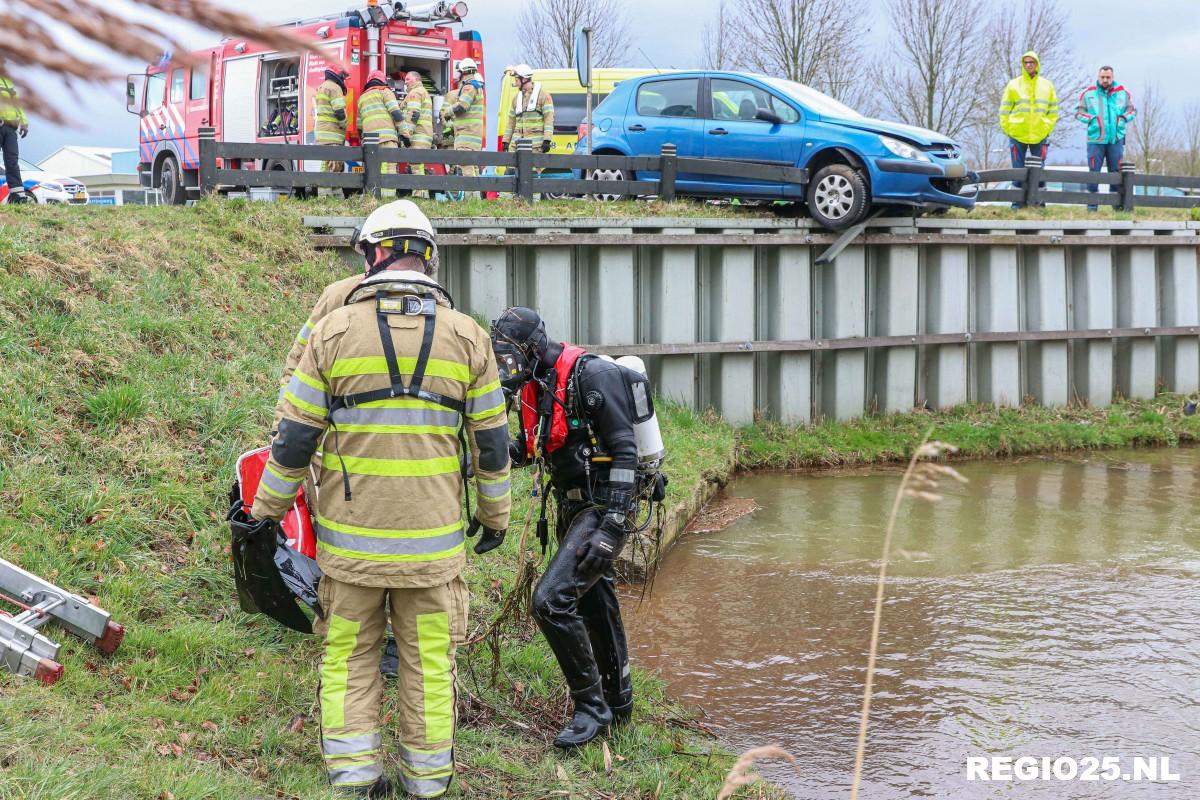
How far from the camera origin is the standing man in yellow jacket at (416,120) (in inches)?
520

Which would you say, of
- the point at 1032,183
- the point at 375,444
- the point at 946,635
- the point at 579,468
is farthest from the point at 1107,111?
the point at 375,444

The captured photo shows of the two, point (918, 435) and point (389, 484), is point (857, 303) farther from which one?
point (389, 484)

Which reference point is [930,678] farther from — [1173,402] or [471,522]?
[1173,402]

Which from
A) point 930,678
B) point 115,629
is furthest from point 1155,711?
point 115,629

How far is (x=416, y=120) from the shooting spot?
13.3m

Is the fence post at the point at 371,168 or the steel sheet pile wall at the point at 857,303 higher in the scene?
the fence post at the point at 371,168

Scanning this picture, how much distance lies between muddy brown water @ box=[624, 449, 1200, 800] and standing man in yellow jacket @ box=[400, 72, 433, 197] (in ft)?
19.1

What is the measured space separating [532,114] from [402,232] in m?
10.1

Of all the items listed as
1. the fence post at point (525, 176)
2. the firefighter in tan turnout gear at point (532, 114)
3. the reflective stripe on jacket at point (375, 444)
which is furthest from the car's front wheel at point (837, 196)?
the reflective stripe on jacket at point (375, 444)

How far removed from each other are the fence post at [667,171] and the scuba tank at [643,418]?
301 inches

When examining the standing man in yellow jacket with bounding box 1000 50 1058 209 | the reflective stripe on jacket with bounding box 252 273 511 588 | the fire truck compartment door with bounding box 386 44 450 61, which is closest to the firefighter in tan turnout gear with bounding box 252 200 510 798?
the reflective stripe on jacket with bounding box 252 273 511 588

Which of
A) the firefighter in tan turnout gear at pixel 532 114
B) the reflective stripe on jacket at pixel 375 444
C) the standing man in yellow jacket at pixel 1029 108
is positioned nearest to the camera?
the reflective stripe on jacket at pixel 375 444

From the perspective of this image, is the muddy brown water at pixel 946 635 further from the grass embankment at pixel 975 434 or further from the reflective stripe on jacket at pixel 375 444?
the reflective stripe on jacket at pixel 375 444

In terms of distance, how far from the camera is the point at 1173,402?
14711mm
